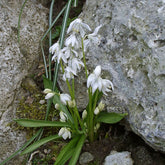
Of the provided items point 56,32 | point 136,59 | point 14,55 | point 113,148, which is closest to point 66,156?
point 113,148

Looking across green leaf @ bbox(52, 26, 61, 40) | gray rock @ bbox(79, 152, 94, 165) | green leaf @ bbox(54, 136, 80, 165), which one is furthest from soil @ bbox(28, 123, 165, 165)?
green leaf @ bbox(52, 26, 61, 40)

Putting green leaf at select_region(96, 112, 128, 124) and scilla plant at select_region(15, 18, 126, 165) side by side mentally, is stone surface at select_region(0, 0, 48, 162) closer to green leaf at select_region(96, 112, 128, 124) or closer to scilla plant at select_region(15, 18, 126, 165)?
scilla plant at select_region(15, 18, 126, 165)

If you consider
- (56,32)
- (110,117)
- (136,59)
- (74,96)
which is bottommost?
(110,117)

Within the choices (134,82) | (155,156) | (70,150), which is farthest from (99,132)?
(134,82)

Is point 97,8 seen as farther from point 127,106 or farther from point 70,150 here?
point 70,150

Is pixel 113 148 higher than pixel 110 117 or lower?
lower

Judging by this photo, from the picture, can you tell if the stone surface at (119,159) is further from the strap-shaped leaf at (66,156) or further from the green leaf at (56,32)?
the green leaf at (56,32)

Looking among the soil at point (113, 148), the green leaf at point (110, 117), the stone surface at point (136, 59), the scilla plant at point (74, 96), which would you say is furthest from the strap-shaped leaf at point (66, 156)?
the stone surface at point (136, 59)

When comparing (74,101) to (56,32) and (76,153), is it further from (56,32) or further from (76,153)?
(56,32)
